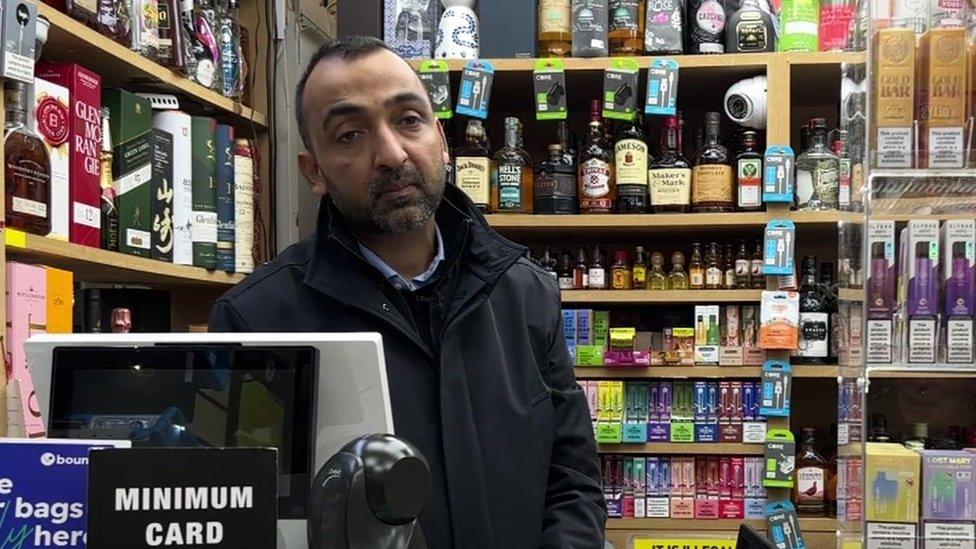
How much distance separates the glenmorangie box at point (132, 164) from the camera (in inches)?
82.2

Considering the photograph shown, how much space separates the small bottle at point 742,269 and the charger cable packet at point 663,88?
513 mm

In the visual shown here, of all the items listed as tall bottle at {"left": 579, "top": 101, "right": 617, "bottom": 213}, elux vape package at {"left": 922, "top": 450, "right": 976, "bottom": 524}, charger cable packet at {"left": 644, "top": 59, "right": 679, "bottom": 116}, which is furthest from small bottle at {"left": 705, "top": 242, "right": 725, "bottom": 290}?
elux vape package at {"left": 922, "top": 450, "right": 976, "bottom": 524}

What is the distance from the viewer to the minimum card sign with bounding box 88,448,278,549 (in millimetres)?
656

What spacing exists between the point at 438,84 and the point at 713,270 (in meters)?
1.04

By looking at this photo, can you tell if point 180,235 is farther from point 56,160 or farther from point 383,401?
point 383,401

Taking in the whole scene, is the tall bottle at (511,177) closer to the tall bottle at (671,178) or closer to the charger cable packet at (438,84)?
the charger cable packet at (438,84)

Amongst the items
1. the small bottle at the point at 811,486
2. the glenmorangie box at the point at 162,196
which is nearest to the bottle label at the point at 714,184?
the small bottle at the point at 811,486

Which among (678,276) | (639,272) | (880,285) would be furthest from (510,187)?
(880,285)

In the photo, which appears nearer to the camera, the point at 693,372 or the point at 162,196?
the point at 162,196

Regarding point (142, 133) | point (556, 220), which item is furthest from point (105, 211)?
point (556, 220)

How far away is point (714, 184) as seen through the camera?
9.45 feet

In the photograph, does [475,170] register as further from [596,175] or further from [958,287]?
[958,287]

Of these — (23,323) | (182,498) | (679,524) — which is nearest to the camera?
(182,498)

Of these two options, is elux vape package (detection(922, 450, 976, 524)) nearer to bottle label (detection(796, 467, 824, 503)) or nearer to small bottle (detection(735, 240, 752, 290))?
bottle label (detection(796, 467, 824, 503))
